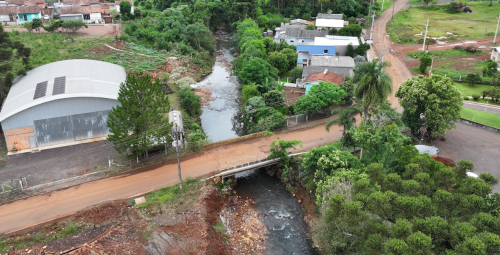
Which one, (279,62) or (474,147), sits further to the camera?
(279,62)

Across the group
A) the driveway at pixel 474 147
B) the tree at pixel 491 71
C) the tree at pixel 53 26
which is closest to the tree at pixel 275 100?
the driveway at pixel 474 147

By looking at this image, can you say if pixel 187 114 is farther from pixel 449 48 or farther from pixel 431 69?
pixel 449 48

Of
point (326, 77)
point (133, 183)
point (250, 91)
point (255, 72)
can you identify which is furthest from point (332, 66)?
point (133, 183)

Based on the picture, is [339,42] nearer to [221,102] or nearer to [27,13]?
[221,102]

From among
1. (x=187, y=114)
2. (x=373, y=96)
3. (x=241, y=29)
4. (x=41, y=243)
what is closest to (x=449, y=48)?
(x=241, y=29)

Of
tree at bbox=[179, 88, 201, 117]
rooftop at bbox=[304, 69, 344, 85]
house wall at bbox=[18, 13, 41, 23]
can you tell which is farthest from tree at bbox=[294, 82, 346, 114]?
house wall at bbox=[18, 13, 41, 23]

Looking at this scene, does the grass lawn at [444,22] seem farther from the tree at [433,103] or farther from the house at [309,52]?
the tree at [433,103]

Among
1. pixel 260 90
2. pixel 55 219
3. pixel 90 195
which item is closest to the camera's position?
pixel 55 219
